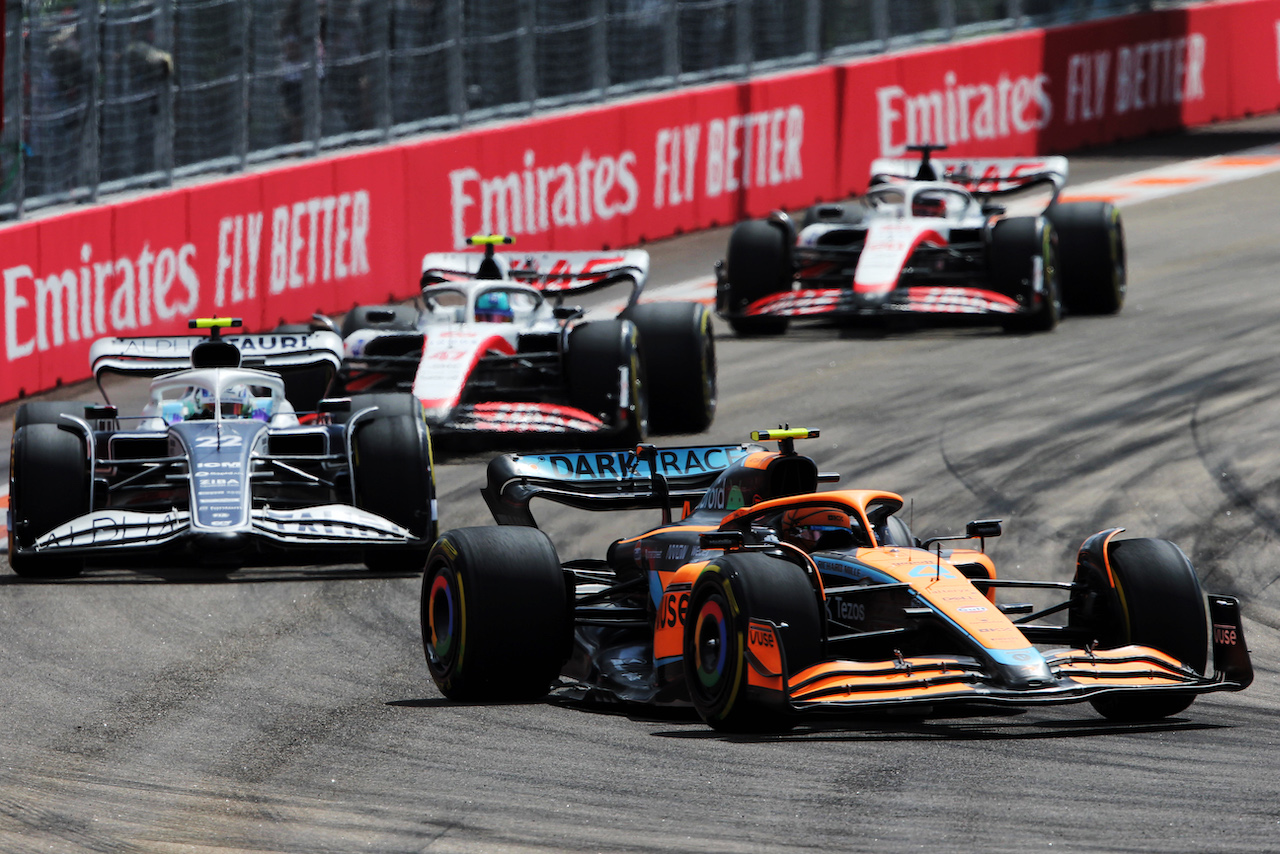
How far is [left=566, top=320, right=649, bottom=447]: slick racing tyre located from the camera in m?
15.0

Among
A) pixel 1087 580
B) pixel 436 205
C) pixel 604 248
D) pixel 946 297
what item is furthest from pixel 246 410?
pixel 604 248

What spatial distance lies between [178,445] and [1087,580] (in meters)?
5.64

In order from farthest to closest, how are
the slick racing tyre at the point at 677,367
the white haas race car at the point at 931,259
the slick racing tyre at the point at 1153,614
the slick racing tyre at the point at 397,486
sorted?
the white haas race car at the point at 931,259
the slick racing tyre at the point at 677,367
the slick racing tyre at the point at 397,486
the slick racing tyre at the point at 1153,614

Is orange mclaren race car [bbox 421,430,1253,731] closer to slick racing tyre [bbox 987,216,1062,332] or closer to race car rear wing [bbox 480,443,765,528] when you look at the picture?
race car rear wing [bbox 480,443,765,528]

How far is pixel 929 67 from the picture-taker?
28.2 metres

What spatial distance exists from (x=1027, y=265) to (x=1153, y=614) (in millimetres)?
10754

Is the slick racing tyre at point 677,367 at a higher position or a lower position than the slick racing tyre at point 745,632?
lower

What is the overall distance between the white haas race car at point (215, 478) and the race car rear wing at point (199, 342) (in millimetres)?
20

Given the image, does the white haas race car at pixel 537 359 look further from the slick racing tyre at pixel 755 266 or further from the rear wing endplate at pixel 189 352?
the slick racing tyre at pixel 755 266

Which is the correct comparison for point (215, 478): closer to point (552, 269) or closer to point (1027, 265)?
point (552, 269)

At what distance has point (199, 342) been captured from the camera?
13422 mm

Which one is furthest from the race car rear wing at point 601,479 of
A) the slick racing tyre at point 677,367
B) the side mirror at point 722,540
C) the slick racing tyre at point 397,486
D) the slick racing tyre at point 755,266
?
the slick racing tyre at point 755,266

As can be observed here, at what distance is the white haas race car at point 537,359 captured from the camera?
49.1ft

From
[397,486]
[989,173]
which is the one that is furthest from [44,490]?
[989,173]
